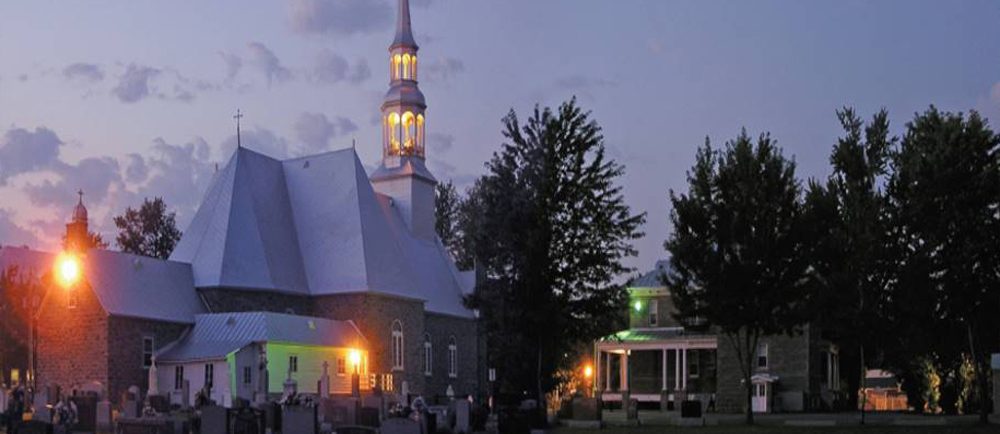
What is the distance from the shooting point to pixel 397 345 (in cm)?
6009

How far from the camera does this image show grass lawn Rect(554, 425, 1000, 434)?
31.1 metres

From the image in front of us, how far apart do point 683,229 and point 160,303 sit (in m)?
23.4

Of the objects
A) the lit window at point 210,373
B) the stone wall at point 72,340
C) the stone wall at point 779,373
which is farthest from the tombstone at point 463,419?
the stone wall at point 779,373

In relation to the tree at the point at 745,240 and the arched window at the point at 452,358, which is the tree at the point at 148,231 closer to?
the arched window at the point at 452,358

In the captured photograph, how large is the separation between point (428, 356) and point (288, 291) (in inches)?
412

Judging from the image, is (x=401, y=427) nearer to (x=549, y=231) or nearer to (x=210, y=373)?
(x=549, y=231)

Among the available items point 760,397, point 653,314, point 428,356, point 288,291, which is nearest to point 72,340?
point 288,291

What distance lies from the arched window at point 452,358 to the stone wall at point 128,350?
1930cm

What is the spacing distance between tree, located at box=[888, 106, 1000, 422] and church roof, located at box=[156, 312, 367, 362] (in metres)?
24.5

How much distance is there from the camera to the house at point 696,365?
54.7m

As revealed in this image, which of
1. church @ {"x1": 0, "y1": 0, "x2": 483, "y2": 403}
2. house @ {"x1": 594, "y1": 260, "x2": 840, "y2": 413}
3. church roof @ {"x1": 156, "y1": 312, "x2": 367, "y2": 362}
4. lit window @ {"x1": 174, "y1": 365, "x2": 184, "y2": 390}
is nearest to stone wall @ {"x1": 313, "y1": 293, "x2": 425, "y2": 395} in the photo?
church @ {"x1": 0, "y1": 0, "x2": 483, "y2": 403}

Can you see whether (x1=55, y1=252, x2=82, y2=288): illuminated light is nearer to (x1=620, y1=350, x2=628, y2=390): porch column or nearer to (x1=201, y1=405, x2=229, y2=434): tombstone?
(x1=201, y1=405, x2=229, y2=434): tombstone

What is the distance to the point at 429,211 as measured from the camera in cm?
7169

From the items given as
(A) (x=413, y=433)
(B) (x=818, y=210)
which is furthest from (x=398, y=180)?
(A) (x=413, y=433)
